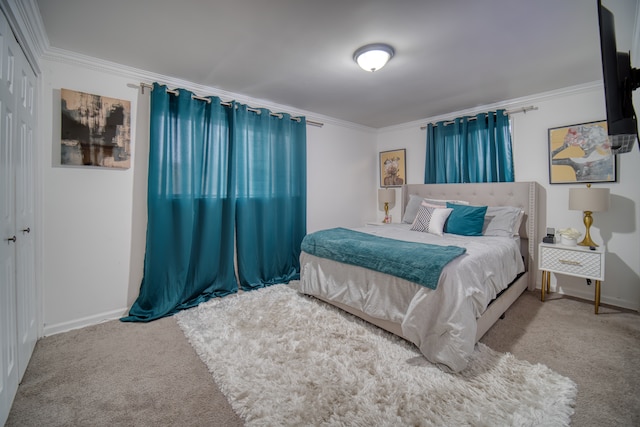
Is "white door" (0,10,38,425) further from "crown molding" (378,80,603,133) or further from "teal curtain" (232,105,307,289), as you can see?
"crown molding" (378,80,603,133)

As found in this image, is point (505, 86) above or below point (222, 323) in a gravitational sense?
above

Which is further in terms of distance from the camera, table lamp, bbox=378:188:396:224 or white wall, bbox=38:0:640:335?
table lamp, bbox=378:188:396:224

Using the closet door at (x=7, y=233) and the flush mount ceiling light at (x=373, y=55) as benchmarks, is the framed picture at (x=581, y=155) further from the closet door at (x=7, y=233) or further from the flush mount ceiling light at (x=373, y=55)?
the closet door at (x=7, y=233)

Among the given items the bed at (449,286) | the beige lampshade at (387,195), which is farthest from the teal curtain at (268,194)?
the beige lampshade at (387,195)

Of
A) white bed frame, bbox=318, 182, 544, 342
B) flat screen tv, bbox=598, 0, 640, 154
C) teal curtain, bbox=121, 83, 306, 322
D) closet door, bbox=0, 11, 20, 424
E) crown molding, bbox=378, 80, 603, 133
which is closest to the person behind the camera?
flat screen tv, bbox=598, 0, 640, 154

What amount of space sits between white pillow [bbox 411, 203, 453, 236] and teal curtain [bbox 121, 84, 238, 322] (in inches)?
89.8

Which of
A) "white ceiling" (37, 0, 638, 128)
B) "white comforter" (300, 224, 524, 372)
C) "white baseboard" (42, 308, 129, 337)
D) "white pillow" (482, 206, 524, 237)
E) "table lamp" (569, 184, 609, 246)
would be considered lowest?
"white baseboard" (42, 308, 129, 337)

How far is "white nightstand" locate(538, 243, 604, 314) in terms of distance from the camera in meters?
2.62

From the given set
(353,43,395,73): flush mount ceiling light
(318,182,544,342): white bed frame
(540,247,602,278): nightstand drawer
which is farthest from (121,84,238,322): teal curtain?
(540,247,602,278): nightstand drawer

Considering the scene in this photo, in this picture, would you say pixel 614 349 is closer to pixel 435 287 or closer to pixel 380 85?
pixel 435 287

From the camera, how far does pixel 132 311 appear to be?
2.64m

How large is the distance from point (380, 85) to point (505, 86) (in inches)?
55.0

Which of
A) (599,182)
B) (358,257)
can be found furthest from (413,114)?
(358,257)

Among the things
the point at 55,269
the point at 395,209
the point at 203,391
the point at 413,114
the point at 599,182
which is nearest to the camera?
the point at 203,391
